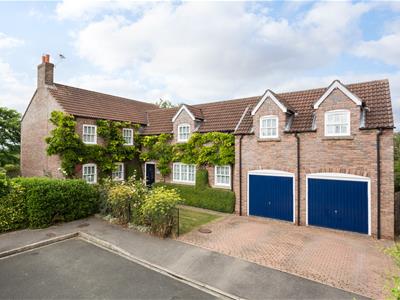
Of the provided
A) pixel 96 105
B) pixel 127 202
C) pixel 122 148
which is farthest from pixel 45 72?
pixel 127 202

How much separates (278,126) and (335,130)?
10.1 ft

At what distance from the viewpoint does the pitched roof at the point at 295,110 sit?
12482 millimetres

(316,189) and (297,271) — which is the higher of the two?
(316,189)

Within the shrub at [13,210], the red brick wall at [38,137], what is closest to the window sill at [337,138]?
the shrub at [13,210]

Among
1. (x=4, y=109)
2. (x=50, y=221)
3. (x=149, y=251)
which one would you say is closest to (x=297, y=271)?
(x=149, y=251)

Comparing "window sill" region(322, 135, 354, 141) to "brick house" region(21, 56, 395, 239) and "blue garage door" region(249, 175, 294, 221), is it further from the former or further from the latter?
"blue garage door" region(249, 175, 294, 221)

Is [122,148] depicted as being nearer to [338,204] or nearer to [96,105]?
[96,105]

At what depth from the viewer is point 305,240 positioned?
11297mm

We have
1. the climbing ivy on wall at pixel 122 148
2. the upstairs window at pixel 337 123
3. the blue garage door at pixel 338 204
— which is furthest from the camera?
the climbing ivy on wall at pixel 122 148

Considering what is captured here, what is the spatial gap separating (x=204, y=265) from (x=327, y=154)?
8.95 meters

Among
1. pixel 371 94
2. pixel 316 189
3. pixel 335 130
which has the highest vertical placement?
pixel 371 94

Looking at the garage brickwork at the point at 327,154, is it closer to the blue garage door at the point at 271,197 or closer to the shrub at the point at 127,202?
the blue garage door at the point at 271,197

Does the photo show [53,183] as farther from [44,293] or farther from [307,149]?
[307,149]

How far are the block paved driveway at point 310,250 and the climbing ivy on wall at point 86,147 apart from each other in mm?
11384
